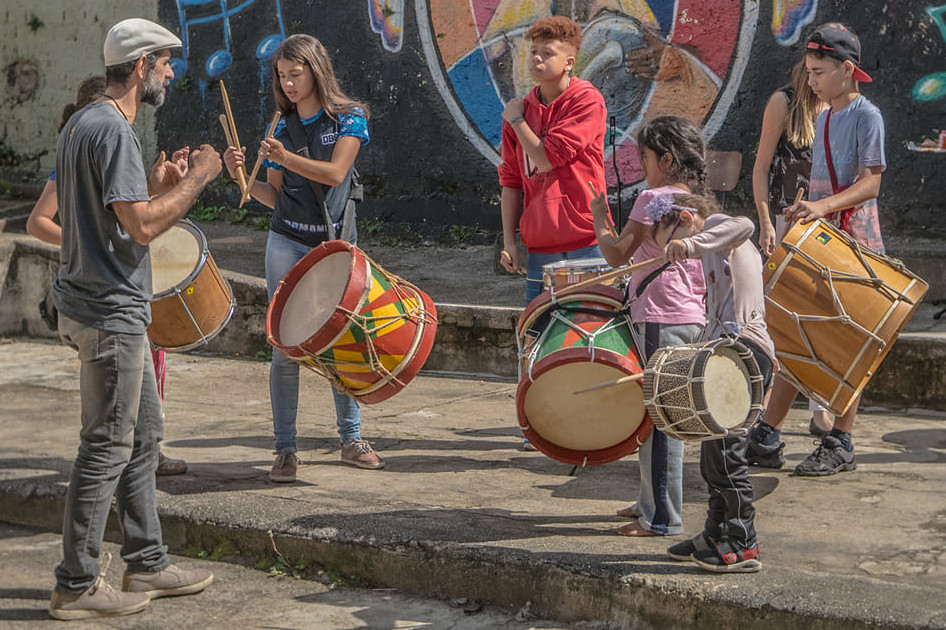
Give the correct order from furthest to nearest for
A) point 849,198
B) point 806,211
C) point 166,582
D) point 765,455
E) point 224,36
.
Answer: point 224,36, point 765,455, point 849,198, point 806,211, point 166,582

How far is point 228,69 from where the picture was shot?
→ 11086 millimetres

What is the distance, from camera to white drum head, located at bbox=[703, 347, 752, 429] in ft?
12.0

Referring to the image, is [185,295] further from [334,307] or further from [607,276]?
[607,276]

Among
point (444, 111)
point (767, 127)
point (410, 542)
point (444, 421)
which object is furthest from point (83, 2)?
point (410, 542)

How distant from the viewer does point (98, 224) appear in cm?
387

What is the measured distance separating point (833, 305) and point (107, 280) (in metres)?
2.50

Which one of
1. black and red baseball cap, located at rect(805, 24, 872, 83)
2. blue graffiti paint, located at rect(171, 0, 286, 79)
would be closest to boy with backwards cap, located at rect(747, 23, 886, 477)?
black and red baseball cap, located at rect(805, 24, 872, 83)

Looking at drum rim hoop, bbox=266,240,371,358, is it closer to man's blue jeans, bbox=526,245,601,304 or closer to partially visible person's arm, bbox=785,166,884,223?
man's blue jeans, bbox=526,245,601,304

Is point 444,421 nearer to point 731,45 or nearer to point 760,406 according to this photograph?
point 760,406

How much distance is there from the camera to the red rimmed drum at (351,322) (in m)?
Answer: 4.51

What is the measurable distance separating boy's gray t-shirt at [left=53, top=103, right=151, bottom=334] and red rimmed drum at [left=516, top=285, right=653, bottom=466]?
131 centimetres

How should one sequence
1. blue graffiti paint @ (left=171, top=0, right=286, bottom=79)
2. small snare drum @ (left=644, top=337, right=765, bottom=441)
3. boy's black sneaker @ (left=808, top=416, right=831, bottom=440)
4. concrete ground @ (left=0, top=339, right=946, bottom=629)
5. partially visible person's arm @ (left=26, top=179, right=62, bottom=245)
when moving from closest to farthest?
small snare drum @ (left=644, top=337, right=765, bottom=441)
concrete ground @ (left=0, top=339, right=946, bottom=629)
partially visible person's arm @ (left=26, top=179, right=62, bottom=245)
boy's black sneaker @ (left=808, top=416, right=831, bottom=440)
blue graffiti paint @ (left=171, top=0, right=286, bottom=79)

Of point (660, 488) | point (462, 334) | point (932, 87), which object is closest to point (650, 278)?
point (660, 488)

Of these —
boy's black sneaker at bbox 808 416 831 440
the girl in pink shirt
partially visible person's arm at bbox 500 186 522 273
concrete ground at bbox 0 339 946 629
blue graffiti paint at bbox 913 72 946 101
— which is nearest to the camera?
concrete ground at bbox 0 339 946 629
